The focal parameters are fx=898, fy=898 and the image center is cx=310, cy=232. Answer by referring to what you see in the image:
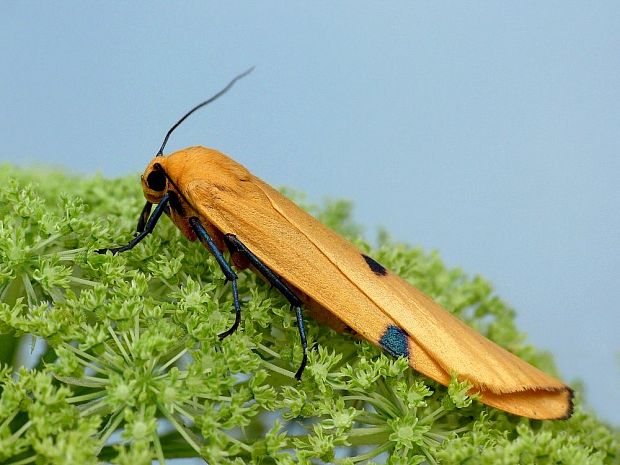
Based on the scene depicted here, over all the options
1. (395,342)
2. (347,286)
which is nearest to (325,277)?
(347,286)

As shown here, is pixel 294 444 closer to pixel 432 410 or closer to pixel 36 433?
pixel 432 410

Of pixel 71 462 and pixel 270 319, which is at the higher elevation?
pixel 270 319

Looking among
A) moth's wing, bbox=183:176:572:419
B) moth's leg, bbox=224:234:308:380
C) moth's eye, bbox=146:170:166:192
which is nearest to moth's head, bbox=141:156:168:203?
moth's eye, bbox=146:170:166:192

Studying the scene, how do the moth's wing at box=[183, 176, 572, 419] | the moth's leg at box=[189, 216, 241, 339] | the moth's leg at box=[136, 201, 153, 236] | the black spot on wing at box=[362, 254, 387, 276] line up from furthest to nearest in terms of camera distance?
the moth's leg at box=[136, 201, 153, 236] < the black spot on wing at box=[362, 254, 387, 276] < the moth's wing at box=[183, 176, 572, 419] < the moth's leg at box=[189, 216, 241, 339]

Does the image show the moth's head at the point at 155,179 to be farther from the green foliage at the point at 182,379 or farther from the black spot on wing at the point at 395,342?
the black spot on wing at the point at 395,342

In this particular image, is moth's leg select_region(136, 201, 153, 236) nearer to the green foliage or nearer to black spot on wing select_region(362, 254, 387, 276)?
the green foliage

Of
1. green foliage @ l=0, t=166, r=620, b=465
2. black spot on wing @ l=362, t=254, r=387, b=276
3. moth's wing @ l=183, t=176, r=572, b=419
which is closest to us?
green foliage @ l=0, t=166, r=620, b=465

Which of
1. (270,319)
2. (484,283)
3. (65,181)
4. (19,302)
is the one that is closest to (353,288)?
(270,319)
